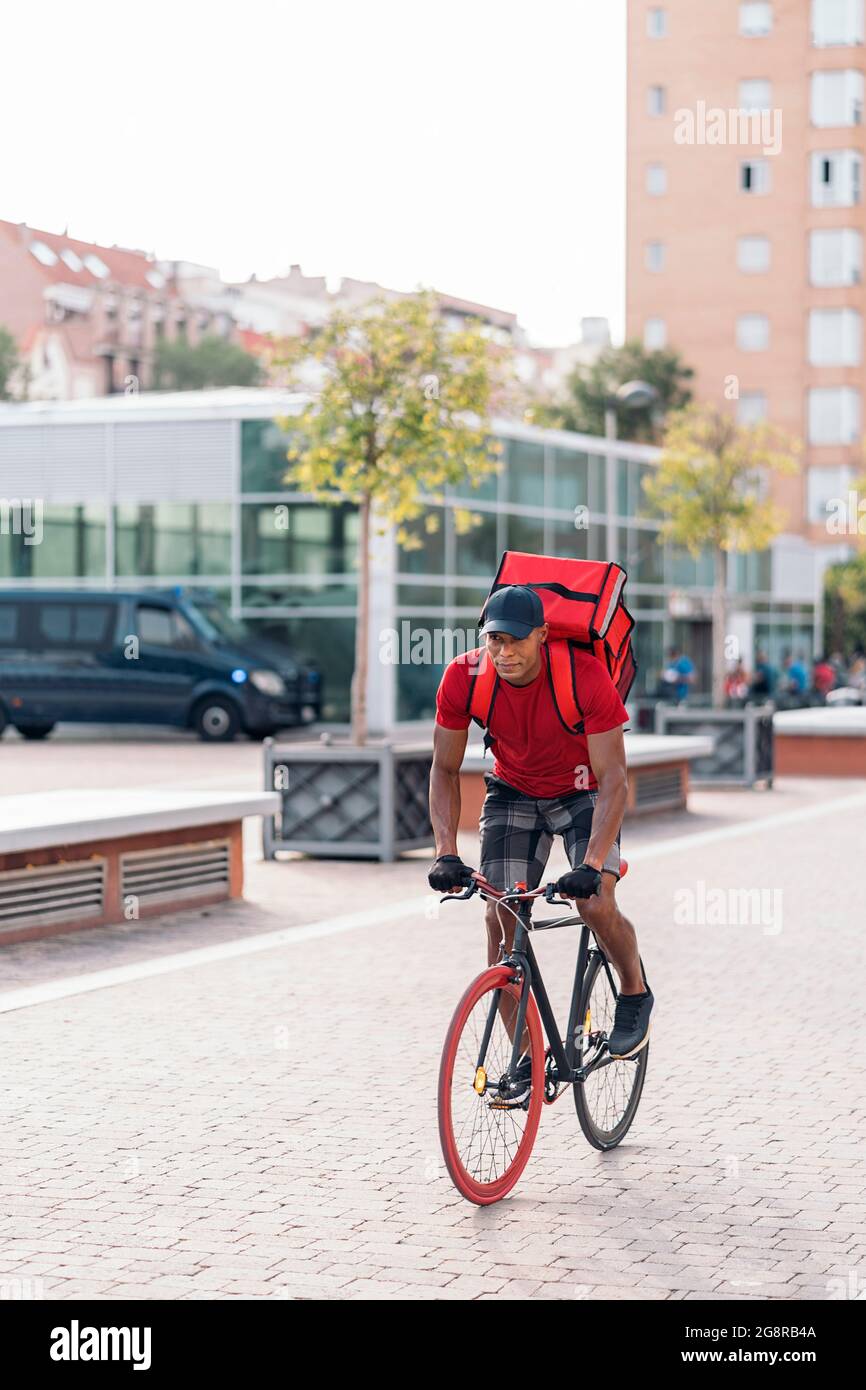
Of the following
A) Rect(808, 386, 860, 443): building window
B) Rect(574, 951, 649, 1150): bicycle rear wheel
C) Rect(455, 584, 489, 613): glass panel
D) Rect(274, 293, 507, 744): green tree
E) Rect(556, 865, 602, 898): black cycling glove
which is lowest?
Rect(574, 951, 649, 1150): bicycle rear wheel

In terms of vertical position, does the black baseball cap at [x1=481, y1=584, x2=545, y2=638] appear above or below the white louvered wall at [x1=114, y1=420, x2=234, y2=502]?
below

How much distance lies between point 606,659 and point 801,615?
52.7 metres

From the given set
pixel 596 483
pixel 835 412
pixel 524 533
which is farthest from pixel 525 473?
pixel 835 412

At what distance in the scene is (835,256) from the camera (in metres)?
70.2

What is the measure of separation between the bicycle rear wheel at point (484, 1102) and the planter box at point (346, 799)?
337 inches

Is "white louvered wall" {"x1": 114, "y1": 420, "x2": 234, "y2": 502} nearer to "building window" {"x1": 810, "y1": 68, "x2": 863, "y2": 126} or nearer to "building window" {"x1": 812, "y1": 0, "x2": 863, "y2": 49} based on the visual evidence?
"building window" {"x1": 810, "y1": 68, "x2": 863, "y2": 126}

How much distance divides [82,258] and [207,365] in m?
14.6

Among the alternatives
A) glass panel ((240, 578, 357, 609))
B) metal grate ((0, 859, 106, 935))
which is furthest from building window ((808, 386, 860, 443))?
metal grate ((0, 859, 106, 935))

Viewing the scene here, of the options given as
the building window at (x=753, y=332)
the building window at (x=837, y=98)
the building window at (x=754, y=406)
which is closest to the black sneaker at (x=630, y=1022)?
the building window at (x=754, y=406)

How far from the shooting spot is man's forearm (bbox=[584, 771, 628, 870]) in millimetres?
5695

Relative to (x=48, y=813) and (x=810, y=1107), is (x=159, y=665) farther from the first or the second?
(x=810, y=1107)

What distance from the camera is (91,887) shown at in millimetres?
10992

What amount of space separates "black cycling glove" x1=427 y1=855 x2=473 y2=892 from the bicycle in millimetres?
42
